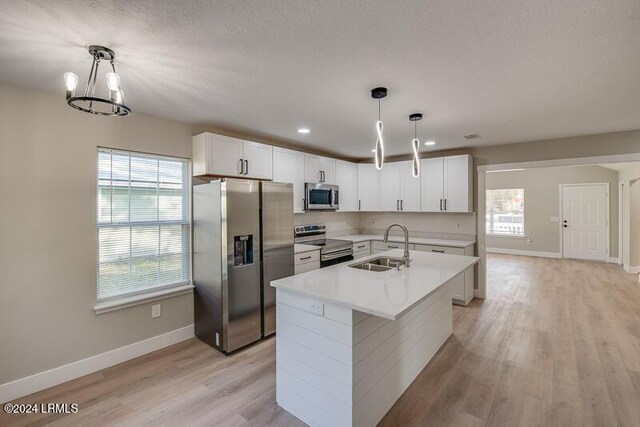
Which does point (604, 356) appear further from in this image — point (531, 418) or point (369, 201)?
point (369, 201)

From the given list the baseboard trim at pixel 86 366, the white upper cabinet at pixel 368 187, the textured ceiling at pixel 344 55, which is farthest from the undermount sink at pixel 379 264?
the white upper cabinet at pixel 368 187

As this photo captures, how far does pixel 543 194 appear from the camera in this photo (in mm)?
8164

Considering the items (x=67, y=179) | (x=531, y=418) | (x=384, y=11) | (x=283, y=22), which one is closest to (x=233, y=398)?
(x=531, y=418)

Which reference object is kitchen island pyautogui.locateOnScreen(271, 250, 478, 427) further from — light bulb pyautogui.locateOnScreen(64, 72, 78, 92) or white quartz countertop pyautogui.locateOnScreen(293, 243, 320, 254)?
light bulb pyautogui.locateOnScreen(64, 72, 78, 92)

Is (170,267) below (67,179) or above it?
below

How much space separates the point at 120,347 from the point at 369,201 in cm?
418

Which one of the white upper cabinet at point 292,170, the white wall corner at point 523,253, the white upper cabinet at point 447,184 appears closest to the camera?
the white upper cabinet at point 292,170

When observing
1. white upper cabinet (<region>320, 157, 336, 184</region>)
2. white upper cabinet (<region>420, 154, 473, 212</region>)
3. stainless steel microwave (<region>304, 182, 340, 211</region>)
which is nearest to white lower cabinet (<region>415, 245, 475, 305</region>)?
white upper cabinet (<region>420, 154, 473, 212</region>)

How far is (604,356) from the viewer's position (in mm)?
2889

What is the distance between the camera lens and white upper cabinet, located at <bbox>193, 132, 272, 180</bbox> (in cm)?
327

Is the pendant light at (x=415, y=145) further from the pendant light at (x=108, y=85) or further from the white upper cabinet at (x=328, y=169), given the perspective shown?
the pendant light at (x=108, y=85)

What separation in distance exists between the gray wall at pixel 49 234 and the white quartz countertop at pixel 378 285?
189 cm

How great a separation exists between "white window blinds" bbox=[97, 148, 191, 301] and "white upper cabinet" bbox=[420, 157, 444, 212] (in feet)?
11.9

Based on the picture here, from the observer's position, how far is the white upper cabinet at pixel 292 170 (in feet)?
13.2
